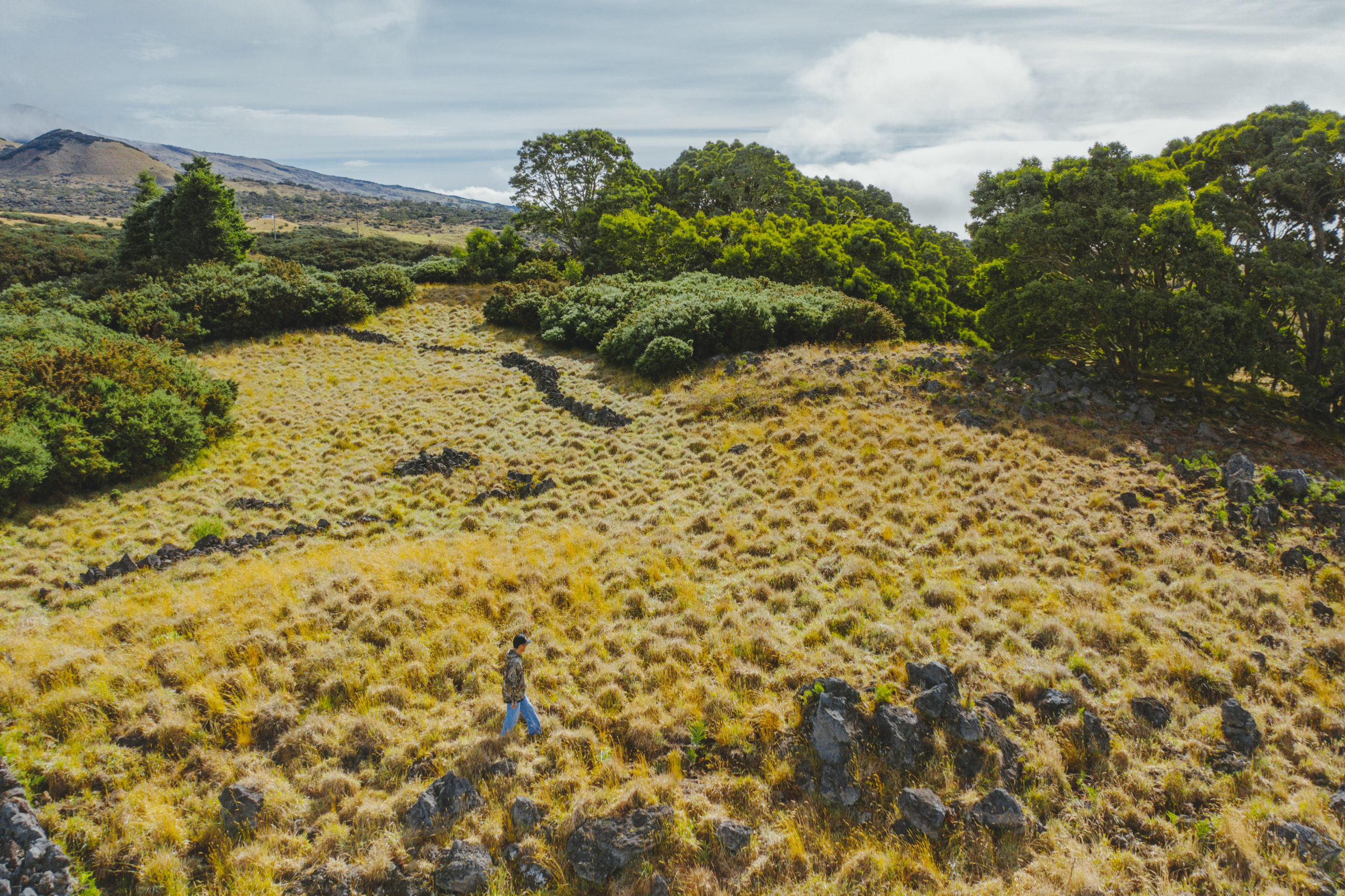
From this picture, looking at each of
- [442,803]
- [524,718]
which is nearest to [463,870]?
[442,803]

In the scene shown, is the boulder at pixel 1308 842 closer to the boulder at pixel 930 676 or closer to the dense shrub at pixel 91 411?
the boulder at pixel 930 676

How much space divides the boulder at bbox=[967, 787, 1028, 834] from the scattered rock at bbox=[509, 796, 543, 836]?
4730 mm

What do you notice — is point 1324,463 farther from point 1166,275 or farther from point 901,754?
point 901,754

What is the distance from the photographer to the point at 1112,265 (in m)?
17.0

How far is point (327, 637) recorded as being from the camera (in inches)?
356

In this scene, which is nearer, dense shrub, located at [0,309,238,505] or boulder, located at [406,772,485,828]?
boulder, located at [406,772,485,828]

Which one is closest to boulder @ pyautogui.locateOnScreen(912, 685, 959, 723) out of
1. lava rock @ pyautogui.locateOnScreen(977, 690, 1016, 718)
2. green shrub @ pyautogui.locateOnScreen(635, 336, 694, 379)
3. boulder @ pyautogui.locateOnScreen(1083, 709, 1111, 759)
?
lava rock @ pyautogui.locateOnScreen(977, 690, 1016, 718)

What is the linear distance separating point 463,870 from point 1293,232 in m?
24.2

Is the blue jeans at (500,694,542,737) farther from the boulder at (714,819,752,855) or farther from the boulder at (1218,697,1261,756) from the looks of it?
the boulder at (1218,697,1261,756)

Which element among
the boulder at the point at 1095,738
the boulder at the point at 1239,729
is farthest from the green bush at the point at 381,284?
the boulder at the point at 1239,729

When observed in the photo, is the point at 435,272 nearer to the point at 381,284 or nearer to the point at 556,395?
the point at 381,284

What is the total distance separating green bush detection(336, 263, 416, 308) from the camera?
33.9 m

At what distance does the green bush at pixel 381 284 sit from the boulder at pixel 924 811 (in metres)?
36.4

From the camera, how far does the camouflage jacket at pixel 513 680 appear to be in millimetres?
7195
